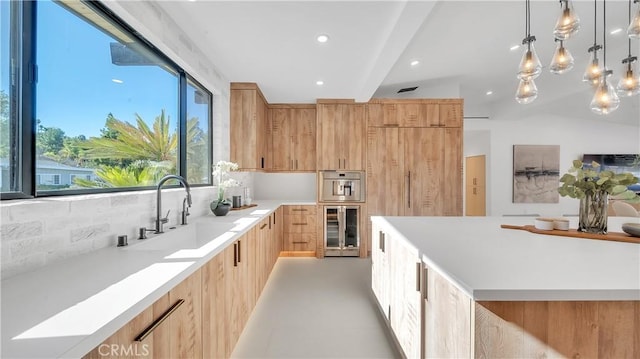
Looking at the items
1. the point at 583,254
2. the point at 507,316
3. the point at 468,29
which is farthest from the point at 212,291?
the point at 468,29

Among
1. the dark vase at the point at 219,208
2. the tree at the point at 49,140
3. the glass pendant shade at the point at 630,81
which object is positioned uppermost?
the glass pendant shade at the point at 630,81

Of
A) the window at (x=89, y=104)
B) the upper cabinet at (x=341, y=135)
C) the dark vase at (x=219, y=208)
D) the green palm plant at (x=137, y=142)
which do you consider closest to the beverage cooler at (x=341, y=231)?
the upper cabinet at (x=341, y=135)

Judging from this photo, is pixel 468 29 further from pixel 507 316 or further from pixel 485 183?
pixel 485 183

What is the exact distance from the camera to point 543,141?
6832 mm

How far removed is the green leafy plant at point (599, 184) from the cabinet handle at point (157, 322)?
83.8 inches

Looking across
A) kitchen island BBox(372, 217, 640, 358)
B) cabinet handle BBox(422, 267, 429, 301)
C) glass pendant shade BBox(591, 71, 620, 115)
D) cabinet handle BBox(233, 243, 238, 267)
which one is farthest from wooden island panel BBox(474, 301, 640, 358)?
glass pendant shade BBox(591, 71, 620, 115)

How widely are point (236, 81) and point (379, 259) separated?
3.01m

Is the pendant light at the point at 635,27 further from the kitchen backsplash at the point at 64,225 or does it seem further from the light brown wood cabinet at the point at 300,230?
the light brown wood cabinet at the point at 300,230

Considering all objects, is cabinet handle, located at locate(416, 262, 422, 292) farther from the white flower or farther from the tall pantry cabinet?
the tall pantry cabinet

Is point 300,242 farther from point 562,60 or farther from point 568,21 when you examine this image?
point 568,21

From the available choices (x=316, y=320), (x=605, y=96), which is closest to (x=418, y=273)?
(x=316, y=320)

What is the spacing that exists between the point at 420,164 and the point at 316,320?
2.97m

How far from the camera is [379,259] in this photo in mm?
2346

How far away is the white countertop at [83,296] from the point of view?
604mm
